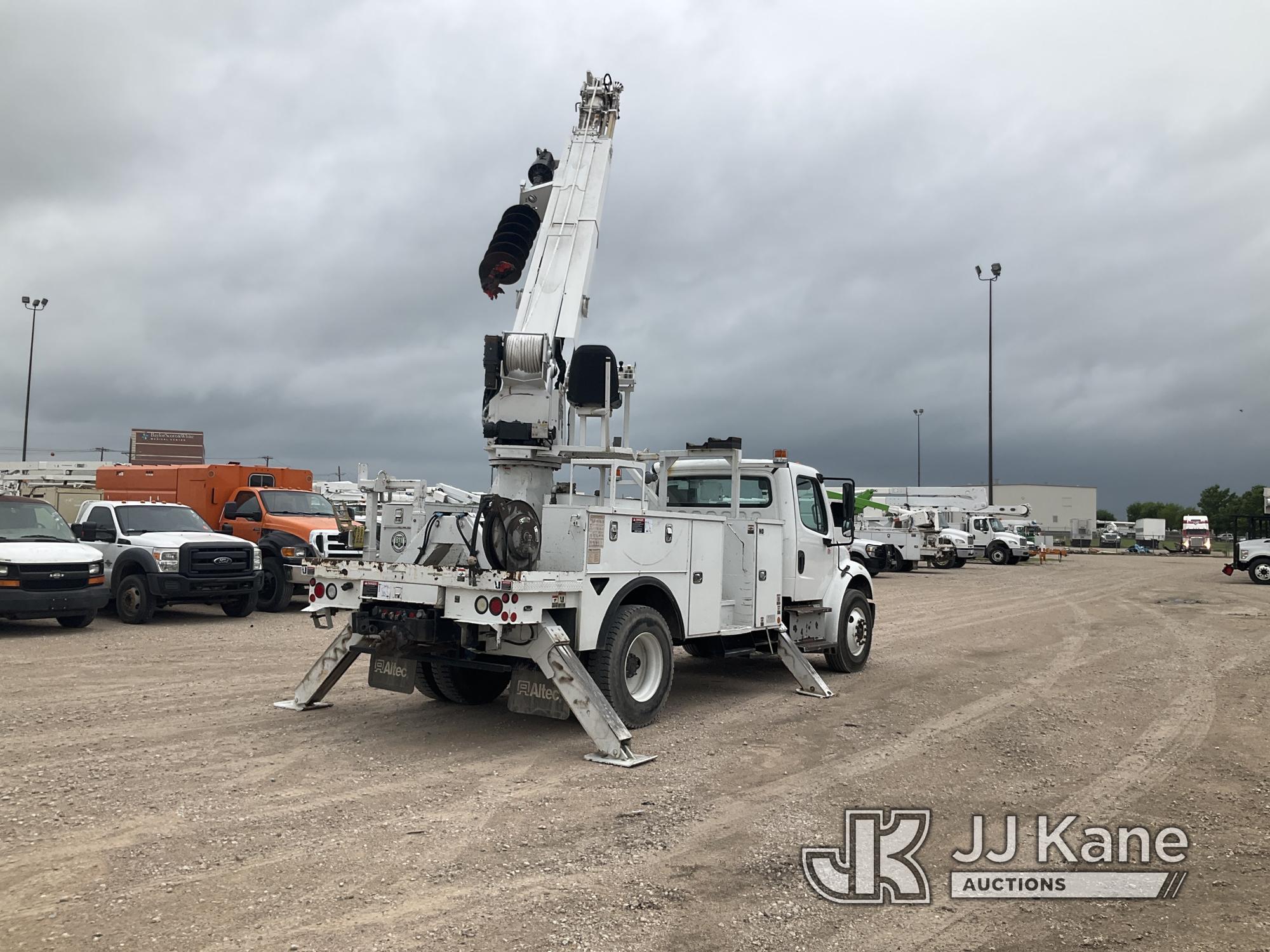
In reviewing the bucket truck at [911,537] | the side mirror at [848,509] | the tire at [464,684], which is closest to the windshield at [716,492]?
the side mirror at [848,509]

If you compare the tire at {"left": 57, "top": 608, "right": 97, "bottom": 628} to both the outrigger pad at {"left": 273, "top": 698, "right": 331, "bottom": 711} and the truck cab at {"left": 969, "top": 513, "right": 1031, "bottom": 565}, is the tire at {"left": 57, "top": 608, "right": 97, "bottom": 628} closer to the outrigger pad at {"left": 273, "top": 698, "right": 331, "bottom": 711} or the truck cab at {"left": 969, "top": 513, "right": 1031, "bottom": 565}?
the outrigger pad at {"left": 273, "top": 698, "right": 331, "bottom": 711}

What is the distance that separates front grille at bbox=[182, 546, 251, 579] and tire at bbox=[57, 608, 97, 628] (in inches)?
57.6

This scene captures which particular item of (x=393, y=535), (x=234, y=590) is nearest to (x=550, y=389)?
(x=393, y=535)

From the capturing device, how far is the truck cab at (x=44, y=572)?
13352mm

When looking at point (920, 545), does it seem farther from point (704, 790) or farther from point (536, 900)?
point (536, 900)

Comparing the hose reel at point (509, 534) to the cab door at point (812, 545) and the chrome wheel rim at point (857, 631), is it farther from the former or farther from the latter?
the chrome wheel rim at point (857, 631)

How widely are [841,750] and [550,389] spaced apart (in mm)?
3722

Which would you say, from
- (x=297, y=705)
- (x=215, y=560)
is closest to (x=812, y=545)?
(x=297, y=705)

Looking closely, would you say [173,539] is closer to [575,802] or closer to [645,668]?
[645,668]

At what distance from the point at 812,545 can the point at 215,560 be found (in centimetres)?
984

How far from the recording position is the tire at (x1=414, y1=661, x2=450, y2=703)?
880 centimetres

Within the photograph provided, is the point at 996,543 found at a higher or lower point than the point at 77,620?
higher

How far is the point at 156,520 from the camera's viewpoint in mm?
16578

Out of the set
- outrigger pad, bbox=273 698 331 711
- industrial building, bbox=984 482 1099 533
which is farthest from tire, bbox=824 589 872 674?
industrial building, bbox=984 482 1099 533
